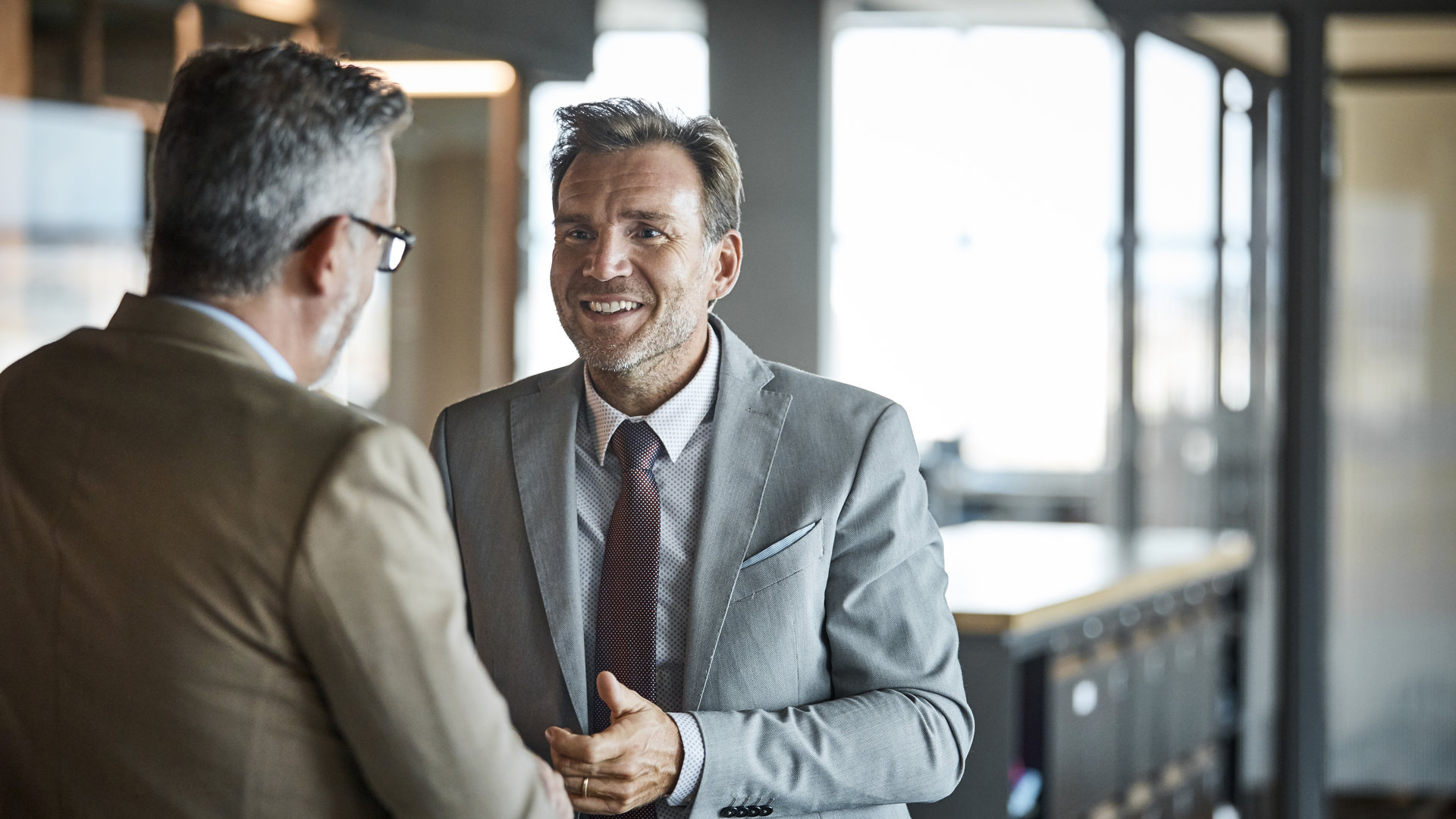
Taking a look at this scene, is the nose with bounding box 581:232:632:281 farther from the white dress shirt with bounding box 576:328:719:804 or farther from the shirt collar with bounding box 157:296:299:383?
the shirt collar with bounding box 157:296:299:383

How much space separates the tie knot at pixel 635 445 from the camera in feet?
6.33

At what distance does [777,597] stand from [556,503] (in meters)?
0.33

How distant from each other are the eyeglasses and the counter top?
2.23 m

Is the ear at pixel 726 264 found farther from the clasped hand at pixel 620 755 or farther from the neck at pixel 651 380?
the clasped hand at pixel 620 755

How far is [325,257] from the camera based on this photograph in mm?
1334

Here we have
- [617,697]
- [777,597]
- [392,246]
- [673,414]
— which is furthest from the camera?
[673,414]

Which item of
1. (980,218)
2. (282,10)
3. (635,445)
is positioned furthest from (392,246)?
(980,218)

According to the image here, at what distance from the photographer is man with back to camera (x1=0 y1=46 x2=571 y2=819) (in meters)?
1.21

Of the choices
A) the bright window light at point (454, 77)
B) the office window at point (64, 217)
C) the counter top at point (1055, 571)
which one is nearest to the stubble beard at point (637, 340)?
the counter top at point (1055, 571)

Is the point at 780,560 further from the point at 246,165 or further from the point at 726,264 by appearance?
the point at 246,165

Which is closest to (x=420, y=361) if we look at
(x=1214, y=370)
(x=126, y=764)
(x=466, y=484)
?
(x=1214, y=370)

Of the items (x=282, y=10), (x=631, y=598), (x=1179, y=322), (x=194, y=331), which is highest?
(x=282, y=10)

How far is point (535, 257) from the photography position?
689cm

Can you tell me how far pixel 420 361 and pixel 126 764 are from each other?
5411 mm
